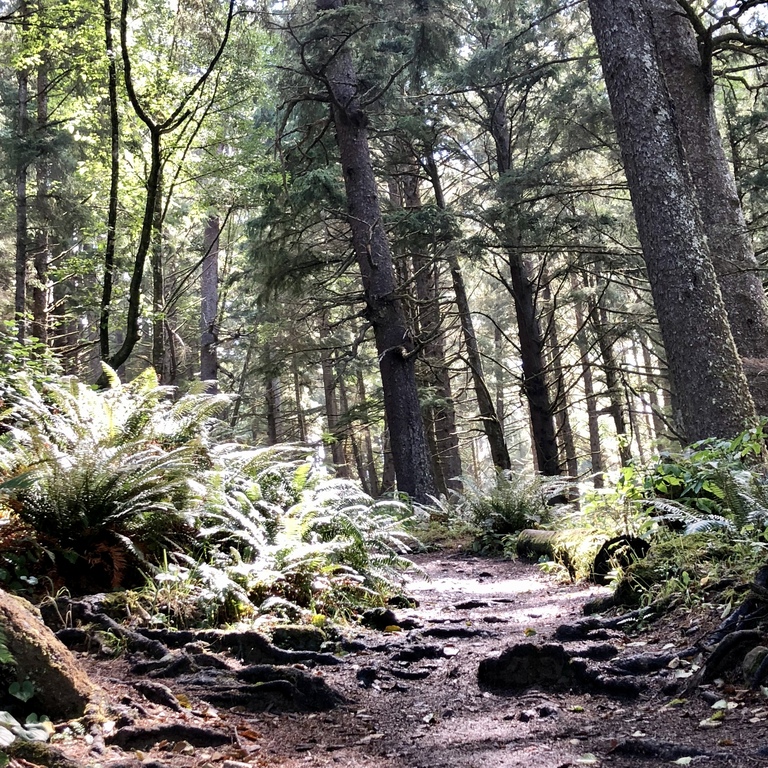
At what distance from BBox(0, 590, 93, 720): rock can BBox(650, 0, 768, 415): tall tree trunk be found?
23.6 ft

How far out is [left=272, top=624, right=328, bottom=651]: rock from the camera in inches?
146

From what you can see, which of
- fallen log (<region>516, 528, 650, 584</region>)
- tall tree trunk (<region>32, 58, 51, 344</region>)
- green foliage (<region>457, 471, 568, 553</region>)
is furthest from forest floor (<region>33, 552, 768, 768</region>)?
tall tree trunk (<region>32, 58, 51, 344</region>)

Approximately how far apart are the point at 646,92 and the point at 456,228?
5.52 metres


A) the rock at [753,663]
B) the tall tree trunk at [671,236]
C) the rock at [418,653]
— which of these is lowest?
the rock at [418,653]

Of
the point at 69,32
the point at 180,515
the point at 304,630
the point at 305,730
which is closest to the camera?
the point at 305,730

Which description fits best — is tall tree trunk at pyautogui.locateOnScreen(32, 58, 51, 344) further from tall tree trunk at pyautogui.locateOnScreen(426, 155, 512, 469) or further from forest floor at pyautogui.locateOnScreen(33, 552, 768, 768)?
forest floor at pyautogui.locateOnScreen(33, 552, 768, 768)

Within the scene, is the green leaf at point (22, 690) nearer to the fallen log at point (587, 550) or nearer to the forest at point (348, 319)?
the forest at point (348, 319)

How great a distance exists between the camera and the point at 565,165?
12.6 meters

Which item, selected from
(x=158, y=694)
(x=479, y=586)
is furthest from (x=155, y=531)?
(x=479, y=586)

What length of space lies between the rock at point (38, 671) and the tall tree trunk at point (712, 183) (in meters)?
7.19

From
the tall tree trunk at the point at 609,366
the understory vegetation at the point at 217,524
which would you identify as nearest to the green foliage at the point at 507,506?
the tall tree trunk at the point at 609,366

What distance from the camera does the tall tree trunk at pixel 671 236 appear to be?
6.09 metres

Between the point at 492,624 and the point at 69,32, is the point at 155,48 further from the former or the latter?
the point at 492,624

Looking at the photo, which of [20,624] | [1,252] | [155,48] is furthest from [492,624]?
[1,252]
